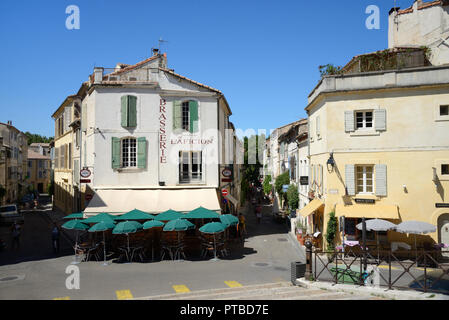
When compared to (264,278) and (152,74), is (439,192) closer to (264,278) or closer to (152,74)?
(264,278)

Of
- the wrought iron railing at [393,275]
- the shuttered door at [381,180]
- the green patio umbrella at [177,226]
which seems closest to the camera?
the wrought iron railing at [393,275]

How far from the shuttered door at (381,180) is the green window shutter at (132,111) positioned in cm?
1321

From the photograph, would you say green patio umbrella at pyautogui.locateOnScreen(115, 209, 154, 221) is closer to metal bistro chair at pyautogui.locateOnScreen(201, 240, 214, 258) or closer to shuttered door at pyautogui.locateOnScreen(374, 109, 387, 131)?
metal bistro chair at pyautogui.locateOnScreen(201, 240, 214, 258)

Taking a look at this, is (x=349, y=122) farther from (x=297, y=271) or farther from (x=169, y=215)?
(x=169, y=215)

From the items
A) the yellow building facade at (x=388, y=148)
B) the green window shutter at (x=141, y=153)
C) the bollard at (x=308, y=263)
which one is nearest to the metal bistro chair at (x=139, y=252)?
the green window shutter at (x=141, y=153)

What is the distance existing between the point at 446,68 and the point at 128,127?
16351mm

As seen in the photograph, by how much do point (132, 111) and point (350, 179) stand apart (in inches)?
490

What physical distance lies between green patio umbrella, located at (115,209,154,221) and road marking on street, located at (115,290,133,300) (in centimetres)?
540

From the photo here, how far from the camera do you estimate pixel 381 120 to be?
16.7 m

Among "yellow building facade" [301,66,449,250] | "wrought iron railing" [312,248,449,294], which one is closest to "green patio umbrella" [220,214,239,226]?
"wrought iron railing" [312,248,449,294]

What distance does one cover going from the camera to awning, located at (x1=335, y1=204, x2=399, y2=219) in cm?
1605

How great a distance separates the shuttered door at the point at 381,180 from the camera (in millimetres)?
16562

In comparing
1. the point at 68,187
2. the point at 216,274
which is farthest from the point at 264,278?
the point at 68,187

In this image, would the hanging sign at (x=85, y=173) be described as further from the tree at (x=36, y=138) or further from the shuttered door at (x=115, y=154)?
the tree at (x=36, y=138)
